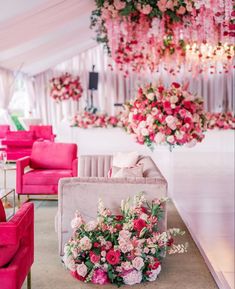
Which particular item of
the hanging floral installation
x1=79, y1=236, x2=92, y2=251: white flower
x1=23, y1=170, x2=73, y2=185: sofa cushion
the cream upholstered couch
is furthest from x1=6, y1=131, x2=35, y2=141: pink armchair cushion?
x1=79, y1=236, x2=92, y2=251: white flower

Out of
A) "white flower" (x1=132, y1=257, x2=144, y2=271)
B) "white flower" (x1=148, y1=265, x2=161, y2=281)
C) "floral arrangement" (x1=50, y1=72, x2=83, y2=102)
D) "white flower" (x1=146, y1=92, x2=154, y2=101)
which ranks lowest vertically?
"white flower" (x1=148, y1=265, x2=161, y2=281)

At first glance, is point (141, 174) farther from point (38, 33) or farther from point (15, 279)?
point (38, 33)

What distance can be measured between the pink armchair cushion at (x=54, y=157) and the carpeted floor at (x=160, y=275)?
1.87 m

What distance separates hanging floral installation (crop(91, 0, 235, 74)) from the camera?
6914mm

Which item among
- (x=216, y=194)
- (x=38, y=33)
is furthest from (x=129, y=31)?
(x=216, y=194)

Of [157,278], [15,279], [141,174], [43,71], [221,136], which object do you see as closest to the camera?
[15,279]

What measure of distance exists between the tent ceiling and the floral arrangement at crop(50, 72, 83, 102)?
93cm

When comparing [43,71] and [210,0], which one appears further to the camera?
[43,71]

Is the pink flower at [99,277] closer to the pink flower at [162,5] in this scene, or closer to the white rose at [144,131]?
the white rose at [144,131]

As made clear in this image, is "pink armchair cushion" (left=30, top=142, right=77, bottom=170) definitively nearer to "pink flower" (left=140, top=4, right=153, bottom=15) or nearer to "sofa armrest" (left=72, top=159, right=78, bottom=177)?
"sofa armrest" (left=72, top=159, right=78, bottom=177)

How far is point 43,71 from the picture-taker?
1723cm

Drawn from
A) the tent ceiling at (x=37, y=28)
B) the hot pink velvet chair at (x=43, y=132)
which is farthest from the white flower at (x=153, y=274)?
the hot pink velvet chair at (x=43, y=132)

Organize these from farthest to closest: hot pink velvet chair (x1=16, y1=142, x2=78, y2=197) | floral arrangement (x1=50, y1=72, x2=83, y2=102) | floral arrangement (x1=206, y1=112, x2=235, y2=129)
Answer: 1. floral arrangement (x1=50, y1=72, x2=83, y2=102)
2. floral arrangement (x1=206, y1=112, x2=235, y2=129)
3. hot pink velvet chair (x1=16, y1=142, x2=78, y2=197)

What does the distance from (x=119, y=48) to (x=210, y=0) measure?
6526 millimetres
